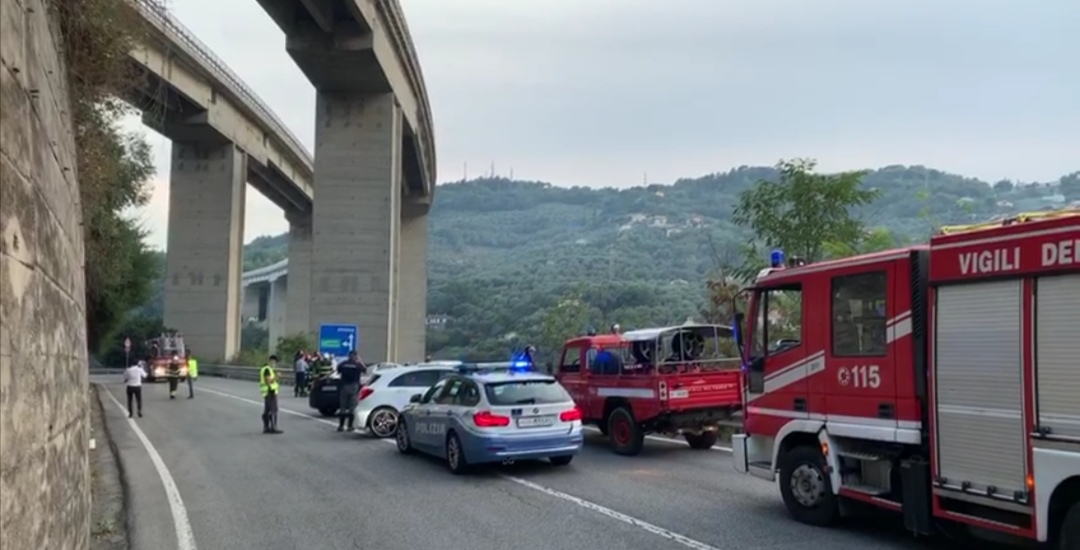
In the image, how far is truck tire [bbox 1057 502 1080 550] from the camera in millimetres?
6344

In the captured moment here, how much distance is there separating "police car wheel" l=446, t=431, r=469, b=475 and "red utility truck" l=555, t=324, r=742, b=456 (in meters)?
3.10

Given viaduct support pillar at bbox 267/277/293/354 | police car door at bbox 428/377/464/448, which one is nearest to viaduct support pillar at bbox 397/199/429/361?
viaduct support pillar at bbox 267/277/293/354

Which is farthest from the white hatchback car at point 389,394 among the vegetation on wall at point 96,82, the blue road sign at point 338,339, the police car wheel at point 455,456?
the blue road sign at point 338,339

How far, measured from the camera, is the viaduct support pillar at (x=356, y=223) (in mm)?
36781

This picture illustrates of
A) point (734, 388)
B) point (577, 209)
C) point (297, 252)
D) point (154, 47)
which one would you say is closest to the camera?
point (734, 388)

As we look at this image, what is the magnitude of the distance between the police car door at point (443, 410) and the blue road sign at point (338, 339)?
21.2 m

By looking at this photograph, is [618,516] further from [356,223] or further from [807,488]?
[356,223]

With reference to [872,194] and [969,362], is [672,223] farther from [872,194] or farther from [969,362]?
[969,362]

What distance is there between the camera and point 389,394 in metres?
18.5

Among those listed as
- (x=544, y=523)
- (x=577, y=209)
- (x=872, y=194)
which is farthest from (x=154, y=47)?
(x=577, y=209)

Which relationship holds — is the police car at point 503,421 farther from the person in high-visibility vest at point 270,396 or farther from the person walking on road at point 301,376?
the person walking on road at point 301,376

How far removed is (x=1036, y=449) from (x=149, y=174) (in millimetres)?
28335

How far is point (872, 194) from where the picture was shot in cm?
1852

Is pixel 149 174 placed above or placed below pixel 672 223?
below
